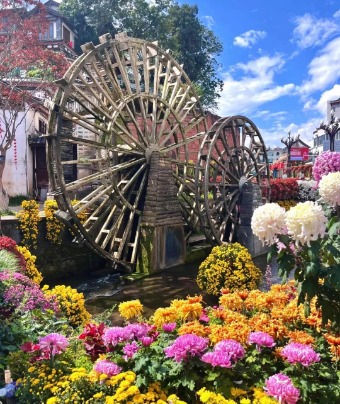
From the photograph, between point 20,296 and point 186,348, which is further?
point 20,296

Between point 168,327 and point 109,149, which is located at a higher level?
point 109,149

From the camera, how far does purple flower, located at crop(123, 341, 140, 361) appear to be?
2.74m

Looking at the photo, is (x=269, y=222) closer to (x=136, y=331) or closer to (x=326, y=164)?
(x=326, y=164)

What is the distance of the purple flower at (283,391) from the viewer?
86.8 inches

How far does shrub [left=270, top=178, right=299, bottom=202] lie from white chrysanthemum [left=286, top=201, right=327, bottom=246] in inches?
593

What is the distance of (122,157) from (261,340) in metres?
8.41

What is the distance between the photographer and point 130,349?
2.77 m

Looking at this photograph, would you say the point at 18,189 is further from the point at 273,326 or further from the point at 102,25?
the point at 273,326

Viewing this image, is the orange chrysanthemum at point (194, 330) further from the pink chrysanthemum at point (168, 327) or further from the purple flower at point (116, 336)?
the purple flower at point (116, 336)

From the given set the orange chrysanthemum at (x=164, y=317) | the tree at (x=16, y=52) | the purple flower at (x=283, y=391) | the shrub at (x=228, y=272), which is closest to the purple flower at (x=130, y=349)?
the orange chrysanthemum at (x=164, y=317)

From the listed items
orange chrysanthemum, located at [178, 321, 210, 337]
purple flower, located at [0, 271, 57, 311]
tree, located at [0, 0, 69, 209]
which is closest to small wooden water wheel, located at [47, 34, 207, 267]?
tree, located at [0, 0, 69, 209]

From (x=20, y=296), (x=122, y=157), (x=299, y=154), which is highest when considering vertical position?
(x=299, y=154)

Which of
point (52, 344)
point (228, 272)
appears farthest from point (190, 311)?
point (228, 272)

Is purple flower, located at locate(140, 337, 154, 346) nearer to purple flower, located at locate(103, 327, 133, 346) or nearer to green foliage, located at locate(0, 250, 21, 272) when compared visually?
purple flower, located at locate(103, 327, 133, 346)
